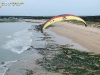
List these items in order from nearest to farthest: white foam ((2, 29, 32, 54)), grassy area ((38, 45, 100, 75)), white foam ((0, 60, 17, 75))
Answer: grassy area ((38, 45, 100, 75)) → white foam ((0, 60, 17, 75)) → white foam ((2, 29, 32, 54))

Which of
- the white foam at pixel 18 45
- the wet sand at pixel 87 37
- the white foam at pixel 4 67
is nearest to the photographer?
the white foam at pixel 4 67

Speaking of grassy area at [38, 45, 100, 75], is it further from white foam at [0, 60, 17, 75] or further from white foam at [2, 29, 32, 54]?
white foam at [2, 29, 32, 54]

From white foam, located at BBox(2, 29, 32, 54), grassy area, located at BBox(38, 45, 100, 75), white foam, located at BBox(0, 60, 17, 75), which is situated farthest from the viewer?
white foam, located at BBox(2, 29, 32, 54)

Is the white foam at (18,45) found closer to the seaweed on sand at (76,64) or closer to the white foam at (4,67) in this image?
the white foam at (4,67)

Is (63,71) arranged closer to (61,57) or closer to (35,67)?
(35,67)

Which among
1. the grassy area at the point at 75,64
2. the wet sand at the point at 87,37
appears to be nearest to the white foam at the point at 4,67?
the grassy area at the point at 75,64

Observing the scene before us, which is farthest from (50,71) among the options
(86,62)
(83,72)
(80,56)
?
(80,56)

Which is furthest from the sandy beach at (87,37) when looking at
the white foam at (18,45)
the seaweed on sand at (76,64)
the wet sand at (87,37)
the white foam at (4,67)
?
the white foam at (4,67)

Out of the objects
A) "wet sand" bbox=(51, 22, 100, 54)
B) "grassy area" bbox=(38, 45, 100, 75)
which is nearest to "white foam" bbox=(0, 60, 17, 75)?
"grassy area" bbox=(38, 45, 100, 75)

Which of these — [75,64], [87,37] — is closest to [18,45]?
[87,37]

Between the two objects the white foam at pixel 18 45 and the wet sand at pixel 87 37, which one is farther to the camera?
the white foam at pixel 18 45

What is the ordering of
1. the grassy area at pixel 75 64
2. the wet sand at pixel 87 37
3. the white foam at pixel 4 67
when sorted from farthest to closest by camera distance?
the wet sand at pixel 87 37 → the white foam at pixel 4 67 → the grassy area at pixel 75 64

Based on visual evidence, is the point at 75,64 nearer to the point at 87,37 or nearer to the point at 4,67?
the point at 4,67
